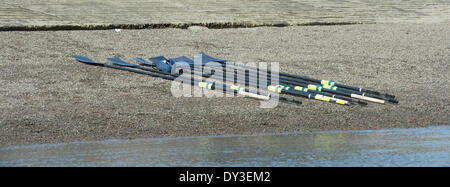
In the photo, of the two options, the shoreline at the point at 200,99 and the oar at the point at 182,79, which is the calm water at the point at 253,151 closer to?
the shoreline at the point at 200,99

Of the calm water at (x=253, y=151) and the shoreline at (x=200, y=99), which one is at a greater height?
the shoreline at (x=200, y=99)

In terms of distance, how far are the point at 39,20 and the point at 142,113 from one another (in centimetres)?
563

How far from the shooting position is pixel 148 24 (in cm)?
1384

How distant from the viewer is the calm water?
6.97m

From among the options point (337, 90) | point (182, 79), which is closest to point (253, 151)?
point (337, 90)

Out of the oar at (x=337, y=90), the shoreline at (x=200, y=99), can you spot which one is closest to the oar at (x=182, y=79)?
the shoreline at (x=200, y=99)

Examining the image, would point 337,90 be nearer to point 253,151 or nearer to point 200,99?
point 200,99

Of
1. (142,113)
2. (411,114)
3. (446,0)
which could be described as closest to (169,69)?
(142,113)

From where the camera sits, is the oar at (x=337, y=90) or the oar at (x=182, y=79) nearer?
the oar at (x=182, y=79)

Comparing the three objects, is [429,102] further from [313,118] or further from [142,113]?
[142,113]

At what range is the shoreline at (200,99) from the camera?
26.9ft

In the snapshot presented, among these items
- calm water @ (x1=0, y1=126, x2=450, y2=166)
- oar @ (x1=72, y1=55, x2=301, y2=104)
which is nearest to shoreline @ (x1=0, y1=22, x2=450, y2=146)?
oar @ (x1=72, y1=55, x2=301, y2=104)

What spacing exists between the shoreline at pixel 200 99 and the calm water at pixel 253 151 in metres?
0.28
